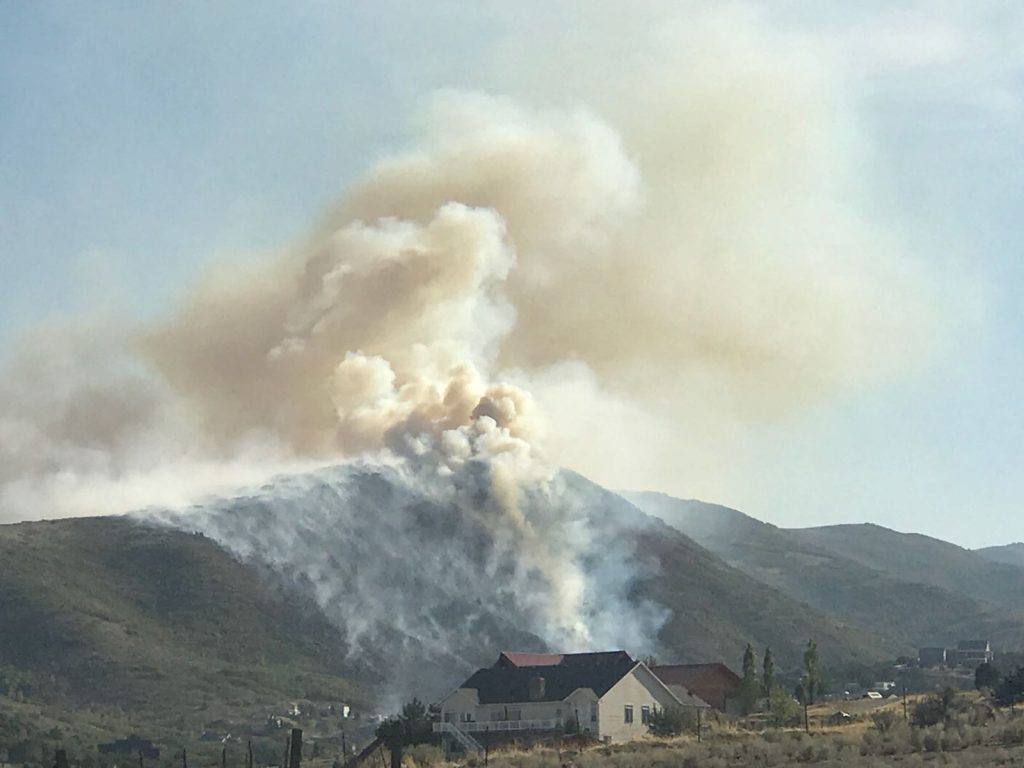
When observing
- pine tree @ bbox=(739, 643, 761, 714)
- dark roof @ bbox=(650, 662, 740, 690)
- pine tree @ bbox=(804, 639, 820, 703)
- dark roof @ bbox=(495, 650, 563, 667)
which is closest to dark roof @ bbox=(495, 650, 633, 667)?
dark roof @ bbox=(495, 650, 563, 667)

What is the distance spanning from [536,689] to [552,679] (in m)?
2.26

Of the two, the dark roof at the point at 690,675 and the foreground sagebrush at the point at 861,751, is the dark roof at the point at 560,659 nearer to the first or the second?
the dark roof at the point at 690,675

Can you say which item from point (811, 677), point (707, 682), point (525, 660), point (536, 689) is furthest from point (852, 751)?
point (811, 677)

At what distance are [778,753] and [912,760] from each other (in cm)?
1095

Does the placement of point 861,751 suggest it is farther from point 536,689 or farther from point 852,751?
point 536,689

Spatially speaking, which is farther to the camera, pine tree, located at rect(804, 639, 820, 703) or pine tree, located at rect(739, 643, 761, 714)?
pine tree, located at rect(804, 639, 820, 703)

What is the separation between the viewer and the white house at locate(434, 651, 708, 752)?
12550cm

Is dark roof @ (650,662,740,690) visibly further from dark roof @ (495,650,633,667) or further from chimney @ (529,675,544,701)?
chimney @ (529,675,544,701)

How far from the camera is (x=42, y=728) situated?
171875mm

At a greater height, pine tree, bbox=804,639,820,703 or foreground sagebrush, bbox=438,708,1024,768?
pine tree, bbox=804,639,820,703

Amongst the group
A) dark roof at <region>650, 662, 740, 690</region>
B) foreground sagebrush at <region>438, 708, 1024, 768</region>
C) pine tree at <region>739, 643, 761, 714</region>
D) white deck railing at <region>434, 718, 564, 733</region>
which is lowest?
foreground sagebrush at <region>438, 708, 1024, 768</region>

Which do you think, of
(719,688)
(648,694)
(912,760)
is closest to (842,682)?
(719,688)

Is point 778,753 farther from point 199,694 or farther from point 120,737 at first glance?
point 199,694

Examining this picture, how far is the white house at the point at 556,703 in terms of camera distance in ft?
412
